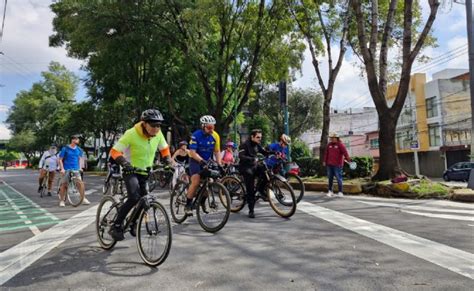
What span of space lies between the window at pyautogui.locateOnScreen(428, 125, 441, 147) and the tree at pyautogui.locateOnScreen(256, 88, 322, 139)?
1169cm

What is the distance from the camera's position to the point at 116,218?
17.5ft

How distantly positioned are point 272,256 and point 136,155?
7.12 feet

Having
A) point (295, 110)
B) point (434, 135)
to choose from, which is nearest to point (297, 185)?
point (434, 135)

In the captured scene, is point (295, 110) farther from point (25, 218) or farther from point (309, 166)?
point (25, 218)

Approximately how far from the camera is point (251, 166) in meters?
7.87

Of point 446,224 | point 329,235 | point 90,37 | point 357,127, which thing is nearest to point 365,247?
point 329,235

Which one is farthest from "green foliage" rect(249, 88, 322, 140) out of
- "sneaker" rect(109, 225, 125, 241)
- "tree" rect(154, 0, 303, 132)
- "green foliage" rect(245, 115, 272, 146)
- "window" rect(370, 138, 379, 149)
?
"sneaker" rect(109, 225, 125, 241)

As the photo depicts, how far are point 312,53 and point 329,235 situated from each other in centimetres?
1261

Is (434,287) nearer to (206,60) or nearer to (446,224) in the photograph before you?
(446,224)

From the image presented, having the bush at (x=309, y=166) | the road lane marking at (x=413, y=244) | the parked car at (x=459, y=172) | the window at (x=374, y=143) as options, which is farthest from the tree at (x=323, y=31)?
the window at (x=374, y=143)

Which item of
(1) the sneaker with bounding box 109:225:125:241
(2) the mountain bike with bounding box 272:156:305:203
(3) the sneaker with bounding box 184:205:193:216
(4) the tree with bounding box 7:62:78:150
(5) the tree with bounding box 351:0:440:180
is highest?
(4) the tree with bounding box 7:62:78:150

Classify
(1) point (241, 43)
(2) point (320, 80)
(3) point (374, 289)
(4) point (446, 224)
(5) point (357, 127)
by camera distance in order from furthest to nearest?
(5) point (357, 127)
(1) point (241, 43)
(2) point (320, 80)
(4) point (446, 224)
(3) point (374, 289)

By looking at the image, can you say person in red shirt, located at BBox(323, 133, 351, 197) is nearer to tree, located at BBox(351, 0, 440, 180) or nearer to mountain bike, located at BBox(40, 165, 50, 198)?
tree, located at BBox(351, 0, 440, 180)

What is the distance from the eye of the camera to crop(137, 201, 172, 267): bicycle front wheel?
4.70 m
